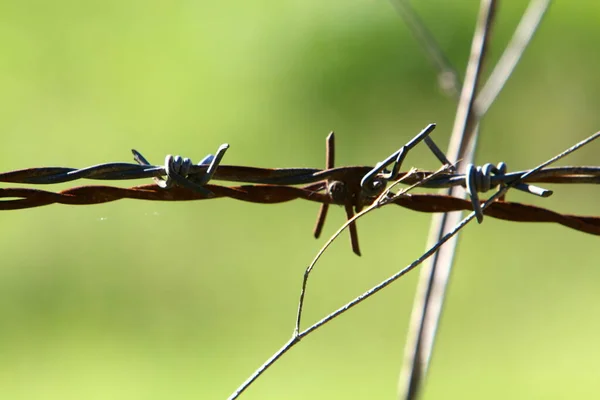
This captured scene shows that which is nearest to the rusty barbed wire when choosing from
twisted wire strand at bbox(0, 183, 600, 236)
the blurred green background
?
twisted wire strand at bbox(0, 183, 600, 236)

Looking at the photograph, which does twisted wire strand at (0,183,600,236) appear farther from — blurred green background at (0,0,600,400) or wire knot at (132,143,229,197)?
blurred green background at (0,0,600,400)

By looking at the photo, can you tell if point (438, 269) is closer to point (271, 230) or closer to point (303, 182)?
point (303, 182)

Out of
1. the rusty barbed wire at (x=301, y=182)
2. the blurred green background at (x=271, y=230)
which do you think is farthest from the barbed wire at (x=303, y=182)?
the blurred green background at (x=271, y=230)

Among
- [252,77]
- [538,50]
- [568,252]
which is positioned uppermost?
[538,50]

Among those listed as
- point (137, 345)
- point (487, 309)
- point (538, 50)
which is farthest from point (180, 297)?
point (538, 50)

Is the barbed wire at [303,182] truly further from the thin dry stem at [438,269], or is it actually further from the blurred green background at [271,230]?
the blurred green background at [271,230]

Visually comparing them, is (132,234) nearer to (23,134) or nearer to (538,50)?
(23,134)

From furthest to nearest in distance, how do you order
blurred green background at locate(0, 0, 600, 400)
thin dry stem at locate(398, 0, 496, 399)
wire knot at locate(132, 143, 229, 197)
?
blurred green background at locate(0, 0, 600, 400)
thin dry stem at locate(398, 0, 496, 399)
wire knot at locate(132, 143, 229, 197)

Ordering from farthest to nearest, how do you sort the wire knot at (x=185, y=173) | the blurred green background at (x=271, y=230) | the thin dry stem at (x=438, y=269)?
the blurred green background at (x=271, y=230)
the thin dry stem at (x=438, y=269)
the wire knot at (x=185, y=173)
